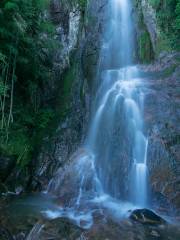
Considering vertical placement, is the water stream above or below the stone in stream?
above

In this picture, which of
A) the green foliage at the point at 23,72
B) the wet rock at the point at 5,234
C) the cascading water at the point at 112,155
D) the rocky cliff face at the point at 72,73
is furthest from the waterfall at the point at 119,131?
the wet rock at the point at 5,234

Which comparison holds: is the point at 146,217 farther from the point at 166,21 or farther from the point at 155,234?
the point at 166,21

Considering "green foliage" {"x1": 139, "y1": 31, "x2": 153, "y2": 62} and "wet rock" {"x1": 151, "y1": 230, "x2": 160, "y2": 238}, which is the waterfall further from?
"wet rock" {"x1": 151, "y1": 230, "x2": 160, "y2": 238}

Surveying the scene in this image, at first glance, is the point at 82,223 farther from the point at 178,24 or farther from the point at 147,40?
the point at 147,40

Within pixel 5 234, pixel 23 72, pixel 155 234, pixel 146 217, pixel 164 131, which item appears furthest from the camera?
pixel 23 72

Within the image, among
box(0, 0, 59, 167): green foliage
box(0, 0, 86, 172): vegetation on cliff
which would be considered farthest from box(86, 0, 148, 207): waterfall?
box(0, 0, 59, 167): green foliage

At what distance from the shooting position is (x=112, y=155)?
35.7 feet

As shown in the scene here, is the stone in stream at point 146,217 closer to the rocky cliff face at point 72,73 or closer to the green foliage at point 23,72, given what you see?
the rocky cliff face at point 72,73

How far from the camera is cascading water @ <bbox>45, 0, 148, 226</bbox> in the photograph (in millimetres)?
9789

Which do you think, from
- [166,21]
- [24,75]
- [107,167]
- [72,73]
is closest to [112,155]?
[107,167]

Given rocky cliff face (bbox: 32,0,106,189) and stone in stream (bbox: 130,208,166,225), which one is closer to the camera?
stone in stream (bbox: 130,208,166,225)

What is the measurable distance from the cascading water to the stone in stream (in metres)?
0.74

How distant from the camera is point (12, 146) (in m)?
10.9

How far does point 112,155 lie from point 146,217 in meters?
2.93
